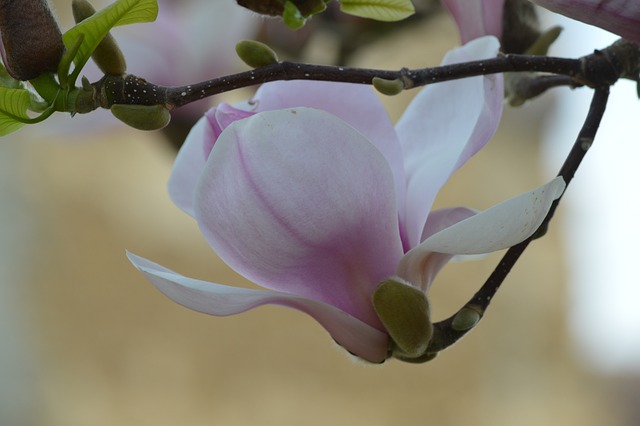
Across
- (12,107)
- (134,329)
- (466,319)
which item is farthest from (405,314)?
(134,329)

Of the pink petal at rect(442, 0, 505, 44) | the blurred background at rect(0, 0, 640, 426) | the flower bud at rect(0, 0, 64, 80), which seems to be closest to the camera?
the flower bud at rect(0, 0, 64, 80)

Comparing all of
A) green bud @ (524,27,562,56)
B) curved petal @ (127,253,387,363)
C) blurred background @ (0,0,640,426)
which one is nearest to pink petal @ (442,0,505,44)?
green bud @ (524,27,562,56)

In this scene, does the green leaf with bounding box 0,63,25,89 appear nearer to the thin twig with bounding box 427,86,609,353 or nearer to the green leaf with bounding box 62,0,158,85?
the green leaf with bounding box 62,0,158,85

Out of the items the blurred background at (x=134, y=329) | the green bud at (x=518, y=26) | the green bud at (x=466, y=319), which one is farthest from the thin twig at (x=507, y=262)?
the blurred background at (x=134, y=329)

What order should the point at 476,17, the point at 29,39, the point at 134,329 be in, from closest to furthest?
the point at 29,39 → the point at 476,17 → the point at 134,329

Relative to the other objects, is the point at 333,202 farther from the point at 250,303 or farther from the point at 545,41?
the point at 545,41

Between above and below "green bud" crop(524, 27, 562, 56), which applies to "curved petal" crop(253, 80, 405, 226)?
below

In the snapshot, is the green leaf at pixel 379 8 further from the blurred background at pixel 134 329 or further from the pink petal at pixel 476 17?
the blurred background at pixel 134 329
